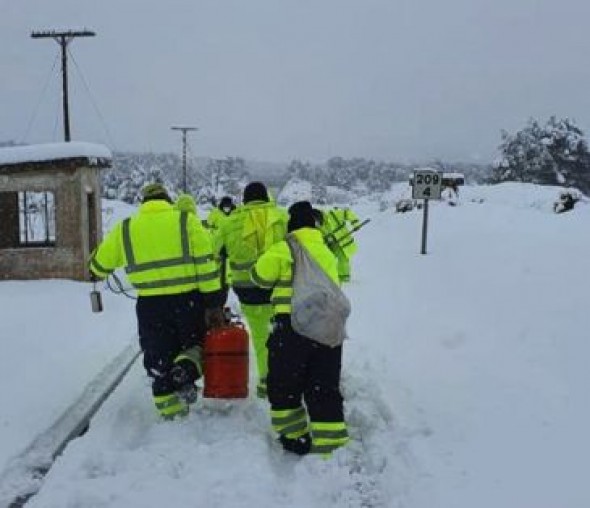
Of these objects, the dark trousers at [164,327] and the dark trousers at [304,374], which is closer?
the dark trousers at [304,374]

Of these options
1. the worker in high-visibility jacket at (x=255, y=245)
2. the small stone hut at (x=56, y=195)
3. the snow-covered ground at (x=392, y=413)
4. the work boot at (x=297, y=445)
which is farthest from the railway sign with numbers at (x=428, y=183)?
the work boot at (x=297, y=445)

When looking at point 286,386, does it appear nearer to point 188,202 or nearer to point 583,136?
point 188,202

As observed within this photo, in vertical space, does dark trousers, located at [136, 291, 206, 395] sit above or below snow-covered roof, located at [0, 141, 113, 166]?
below

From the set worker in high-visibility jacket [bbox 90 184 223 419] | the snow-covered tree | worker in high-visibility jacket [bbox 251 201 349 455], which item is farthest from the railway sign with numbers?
the snow-covered tree

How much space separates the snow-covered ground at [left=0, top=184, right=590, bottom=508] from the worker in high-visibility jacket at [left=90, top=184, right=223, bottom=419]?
0.36 meters

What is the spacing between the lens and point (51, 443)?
612 centimetres

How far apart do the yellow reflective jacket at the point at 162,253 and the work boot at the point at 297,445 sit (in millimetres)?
1396

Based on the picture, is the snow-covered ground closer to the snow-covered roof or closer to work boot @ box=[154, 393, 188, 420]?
work boot @ box=[154, 393, 188, 420]

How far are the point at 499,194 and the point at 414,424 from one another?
27.3 meters

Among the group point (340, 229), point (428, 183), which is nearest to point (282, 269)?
point (340, 229)

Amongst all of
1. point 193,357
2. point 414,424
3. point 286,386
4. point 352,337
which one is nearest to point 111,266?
point 193,357

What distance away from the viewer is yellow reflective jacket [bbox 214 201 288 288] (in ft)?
23.8

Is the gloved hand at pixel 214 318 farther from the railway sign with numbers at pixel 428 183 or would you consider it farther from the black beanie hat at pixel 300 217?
the railway sign with numbers at pixel 428 183

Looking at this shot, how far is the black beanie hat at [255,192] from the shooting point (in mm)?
7332
